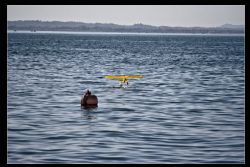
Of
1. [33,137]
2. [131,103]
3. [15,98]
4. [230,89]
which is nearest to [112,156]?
[33,137]

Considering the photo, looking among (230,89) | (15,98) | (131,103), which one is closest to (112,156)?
(131,103)

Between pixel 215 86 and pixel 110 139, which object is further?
pixel 215 86

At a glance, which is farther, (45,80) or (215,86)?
(45,80)

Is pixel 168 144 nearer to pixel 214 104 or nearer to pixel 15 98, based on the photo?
pixel 214 104

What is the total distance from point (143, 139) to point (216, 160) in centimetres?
504

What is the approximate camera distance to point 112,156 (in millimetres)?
23812

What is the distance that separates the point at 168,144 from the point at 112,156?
3647 mm

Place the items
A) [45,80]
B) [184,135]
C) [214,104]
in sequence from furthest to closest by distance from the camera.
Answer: [45,80] → [214,104] → [184,135]

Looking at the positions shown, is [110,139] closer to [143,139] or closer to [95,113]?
[143,139]

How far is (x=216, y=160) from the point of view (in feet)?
76.8
